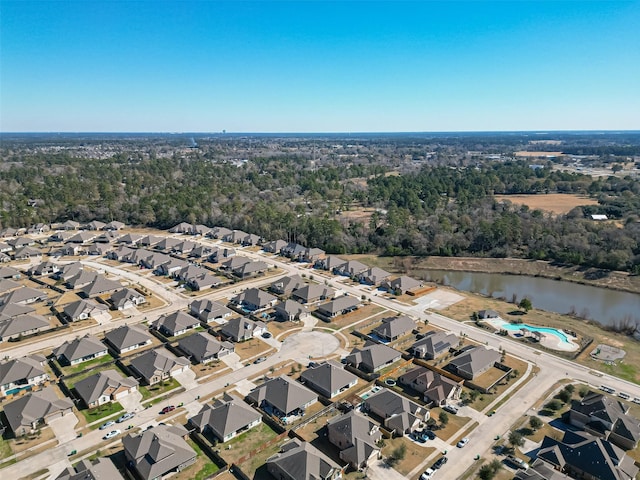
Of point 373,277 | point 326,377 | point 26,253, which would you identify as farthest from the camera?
point 26,253

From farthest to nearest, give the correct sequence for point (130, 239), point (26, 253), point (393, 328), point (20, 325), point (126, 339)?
point (130, 239)
point (26, 253)
point (393, 328)
point (20, 325)
point (126, 339)

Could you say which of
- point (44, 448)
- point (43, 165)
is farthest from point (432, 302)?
point (43, 165)

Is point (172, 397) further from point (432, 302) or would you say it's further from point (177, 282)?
point (432, 302)

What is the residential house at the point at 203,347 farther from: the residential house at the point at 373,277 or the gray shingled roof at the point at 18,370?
the residential house at the point at 373,277

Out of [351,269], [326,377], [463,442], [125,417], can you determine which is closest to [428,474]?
[463,442]

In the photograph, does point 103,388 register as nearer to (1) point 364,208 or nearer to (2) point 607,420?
(2) point 607,420
